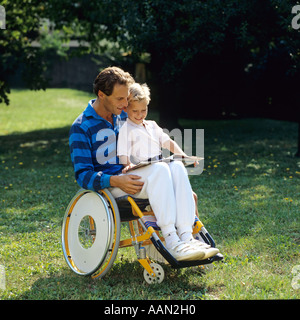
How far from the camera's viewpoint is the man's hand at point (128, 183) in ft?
10.9

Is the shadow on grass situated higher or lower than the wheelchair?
lower

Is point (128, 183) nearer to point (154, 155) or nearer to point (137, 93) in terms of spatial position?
point (154, 155)

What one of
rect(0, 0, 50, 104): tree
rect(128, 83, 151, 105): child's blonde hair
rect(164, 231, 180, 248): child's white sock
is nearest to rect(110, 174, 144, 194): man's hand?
rect(164, 231, 180, 248): child's white sock

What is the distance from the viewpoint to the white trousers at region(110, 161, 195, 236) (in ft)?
10.5

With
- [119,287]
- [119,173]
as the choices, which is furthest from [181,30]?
[119,287]

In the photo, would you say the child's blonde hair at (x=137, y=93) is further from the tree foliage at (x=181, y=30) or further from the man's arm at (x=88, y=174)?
the tree foliage at (x=181, y=30)

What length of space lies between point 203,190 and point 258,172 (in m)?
1.49

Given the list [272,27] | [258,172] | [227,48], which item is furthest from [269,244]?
[227,48]

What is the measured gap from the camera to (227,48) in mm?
10820

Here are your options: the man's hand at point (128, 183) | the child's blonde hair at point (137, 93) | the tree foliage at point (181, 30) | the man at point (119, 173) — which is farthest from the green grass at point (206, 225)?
the tree foliage at point (181, 30)

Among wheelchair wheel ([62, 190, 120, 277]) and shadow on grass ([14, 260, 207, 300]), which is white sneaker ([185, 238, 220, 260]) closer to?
shadow on grass ([14, 260, 207, 300])

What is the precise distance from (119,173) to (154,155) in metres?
0.29

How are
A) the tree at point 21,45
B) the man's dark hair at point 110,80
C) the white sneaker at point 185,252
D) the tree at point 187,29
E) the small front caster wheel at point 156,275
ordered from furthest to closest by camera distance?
the tree at point 21,45 < the tree at point 187,29 < the man's dark hair at point 110,80 < the small front caster wheel at point 156,275 < the white sneaker at point 185,252
